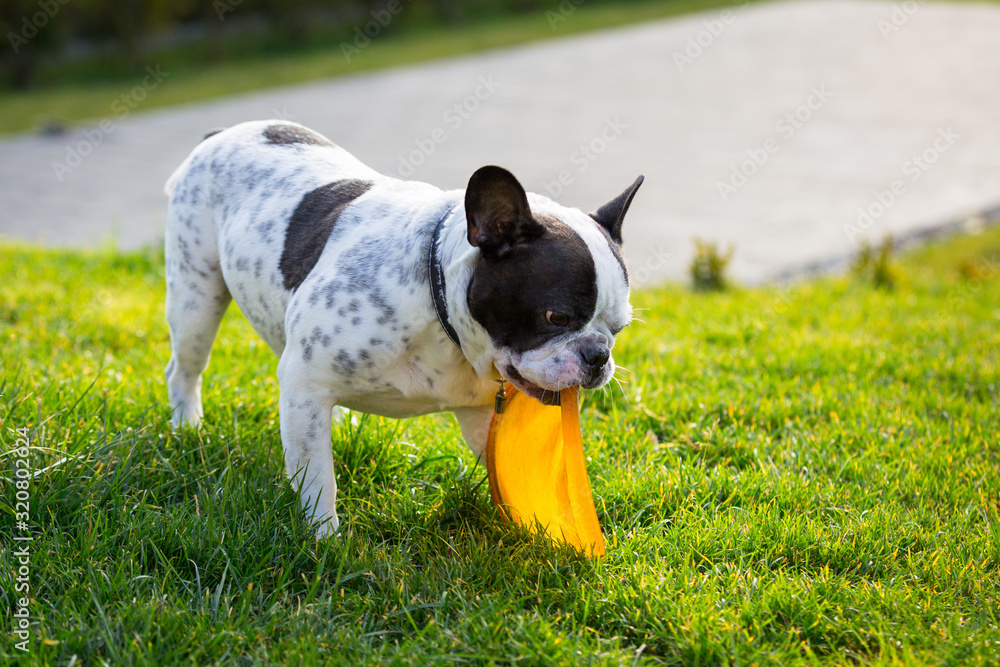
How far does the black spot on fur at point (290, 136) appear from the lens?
3561mm

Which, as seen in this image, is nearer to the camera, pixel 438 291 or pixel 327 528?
pixel 438 291

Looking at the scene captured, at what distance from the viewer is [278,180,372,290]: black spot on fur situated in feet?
10.0

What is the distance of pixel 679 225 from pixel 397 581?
20.3 ft

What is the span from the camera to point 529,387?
2.71 meters

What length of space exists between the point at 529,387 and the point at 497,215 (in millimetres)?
537

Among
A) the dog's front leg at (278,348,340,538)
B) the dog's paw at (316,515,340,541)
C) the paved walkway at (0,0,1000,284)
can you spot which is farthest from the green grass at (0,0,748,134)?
the dog's paw at (316,515,340,541)

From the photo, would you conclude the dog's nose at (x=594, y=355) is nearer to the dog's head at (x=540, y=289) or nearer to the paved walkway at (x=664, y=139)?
the dog's head at (x=540, y=289)

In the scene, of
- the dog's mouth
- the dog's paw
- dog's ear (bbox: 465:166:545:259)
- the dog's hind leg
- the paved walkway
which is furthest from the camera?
the paved walkway

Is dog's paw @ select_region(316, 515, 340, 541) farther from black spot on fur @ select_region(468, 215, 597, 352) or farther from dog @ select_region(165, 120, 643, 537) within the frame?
black spot on fur @ select_region(468, 215, 597, 352)

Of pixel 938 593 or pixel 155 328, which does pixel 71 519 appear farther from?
pixel 938 593

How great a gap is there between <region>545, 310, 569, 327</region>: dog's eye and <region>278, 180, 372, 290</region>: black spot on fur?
35.4 inches

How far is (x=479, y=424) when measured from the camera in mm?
3232

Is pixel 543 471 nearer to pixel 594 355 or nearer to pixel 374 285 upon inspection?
pixel 594 355

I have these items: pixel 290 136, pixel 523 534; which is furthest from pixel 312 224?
pixel 523 534
